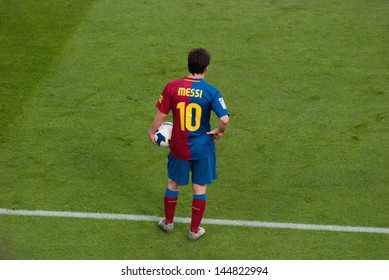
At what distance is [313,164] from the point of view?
949 cm

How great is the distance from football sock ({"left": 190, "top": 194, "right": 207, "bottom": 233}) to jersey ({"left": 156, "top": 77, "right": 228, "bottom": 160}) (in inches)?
16.4

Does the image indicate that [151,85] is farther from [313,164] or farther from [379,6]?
[379,6]

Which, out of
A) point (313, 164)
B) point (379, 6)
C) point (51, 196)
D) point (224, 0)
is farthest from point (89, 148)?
point (379, 6)

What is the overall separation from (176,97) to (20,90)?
4.03 m

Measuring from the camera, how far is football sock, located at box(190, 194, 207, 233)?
8039 mm

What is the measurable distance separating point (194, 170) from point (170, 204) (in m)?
0.46

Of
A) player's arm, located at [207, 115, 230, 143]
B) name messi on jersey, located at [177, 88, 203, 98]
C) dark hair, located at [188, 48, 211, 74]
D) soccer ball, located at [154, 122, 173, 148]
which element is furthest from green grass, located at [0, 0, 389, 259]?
dark hair, located at [188, 48, 211, 74]

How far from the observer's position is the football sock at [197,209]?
26.4 ft

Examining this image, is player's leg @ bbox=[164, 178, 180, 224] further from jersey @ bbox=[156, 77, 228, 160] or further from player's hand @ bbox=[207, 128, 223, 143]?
player's hand @ bbox=[207, 128, 223, 143]

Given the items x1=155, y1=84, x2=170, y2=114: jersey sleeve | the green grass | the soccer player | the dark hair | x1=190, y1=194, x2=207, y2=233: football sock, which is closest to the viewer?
the dark hair

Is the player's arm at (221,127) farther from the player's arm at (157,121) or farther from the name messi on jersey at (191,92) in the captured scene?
the player's arm at (157,121)

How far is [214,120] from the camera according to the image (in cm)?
1039

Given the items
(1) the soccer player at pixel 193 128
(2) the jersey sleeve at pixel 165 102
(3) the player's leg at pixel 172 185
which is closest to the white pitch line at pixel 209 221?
(3) the player's leg at pixel 172 185

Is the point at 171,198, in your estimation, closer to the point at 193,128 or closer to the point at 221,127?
the point at 193,128
